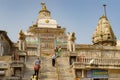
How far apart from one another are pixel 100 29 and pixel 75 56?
36372 millimetres

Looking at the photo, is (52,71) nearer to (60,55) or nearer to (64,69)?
(64,69)

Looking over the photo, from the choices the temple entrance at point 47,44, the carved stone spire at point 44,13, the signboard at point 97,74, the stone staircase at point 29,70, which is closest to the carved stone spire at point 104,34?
the carved stone spire at point 44,13

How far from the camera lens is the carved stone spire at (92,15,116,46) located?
6227 centimetres

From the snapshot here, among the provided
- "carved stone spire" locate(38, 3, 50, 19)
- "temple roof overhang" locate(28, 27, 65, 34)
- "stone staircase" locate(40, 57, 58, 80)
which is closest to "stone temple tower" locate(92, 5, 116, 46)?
"carved stone spire" locate(38, 3, 50, 19)

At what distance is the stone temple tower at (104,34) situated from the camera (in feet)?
204

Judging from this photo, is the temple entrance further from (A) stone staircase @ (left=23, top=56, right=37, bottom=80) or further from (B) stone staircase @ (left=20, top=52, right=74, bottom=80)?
(B) stone staircase @ (left=20, top=52, right=74, bottom=80)

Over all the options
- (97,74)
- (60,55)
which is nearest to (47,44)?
(60,55)

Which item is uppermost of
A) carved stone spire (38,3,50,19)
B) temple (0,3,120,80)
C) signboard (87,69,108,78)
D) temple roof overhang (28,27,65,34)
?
carved stone spire (38,3,50,19)

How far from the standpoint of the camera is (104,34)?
65.7 m

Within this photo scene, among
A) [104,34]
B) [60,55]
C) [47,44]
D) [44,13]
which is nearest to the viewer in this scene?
[60,55]

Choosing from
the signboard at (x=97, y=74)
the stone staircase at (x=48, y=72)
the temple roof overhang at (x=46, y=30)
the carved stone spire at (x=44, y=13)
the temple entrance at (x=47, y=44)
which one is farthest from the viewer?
the carved stone spire at (x=44, y=13)

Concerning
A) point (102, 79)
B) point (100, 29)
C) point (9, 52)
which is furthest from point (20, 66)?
point (100, 29)

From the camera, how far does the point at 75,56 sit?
33062 millimetres

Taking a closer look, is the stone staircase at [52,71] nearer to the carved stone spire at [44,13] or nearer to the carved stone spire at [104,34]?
the carved stone spire at [104,34]
